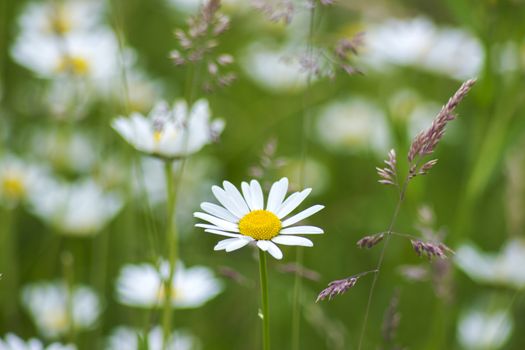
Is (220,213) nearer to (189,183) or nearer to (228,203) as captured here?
(228,203)

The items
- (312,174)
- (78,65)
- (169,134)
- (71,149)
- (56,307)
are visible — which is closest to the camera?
(169,134)

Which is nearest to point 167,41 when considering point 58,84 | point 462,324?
point 58,84

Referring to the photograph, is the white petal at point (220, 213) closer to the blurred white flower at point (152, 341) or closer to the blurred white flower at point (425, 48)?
the blurred white flower at point (152, 341)

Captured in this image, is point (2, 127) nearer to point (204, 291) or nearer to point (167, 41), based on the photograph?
point (204, 291)

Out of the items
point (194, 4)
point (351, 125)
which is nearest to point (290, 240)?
point (351, 125)

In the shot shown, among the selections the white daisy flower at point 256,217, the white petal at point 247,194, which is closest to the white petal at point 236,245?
the white daisy flower at point 256,217
